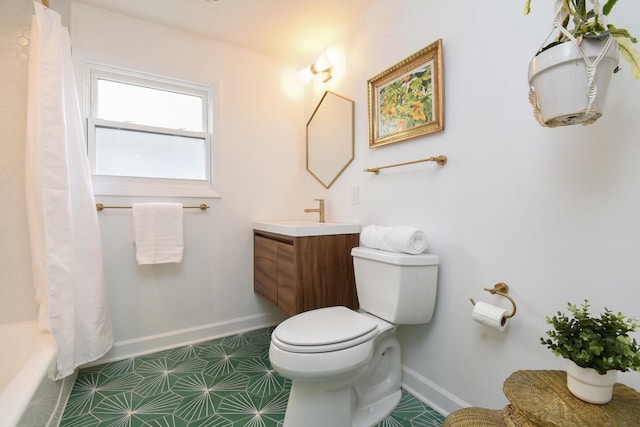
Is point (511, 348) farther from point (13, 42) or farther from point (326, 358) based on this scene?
point (13, 42)

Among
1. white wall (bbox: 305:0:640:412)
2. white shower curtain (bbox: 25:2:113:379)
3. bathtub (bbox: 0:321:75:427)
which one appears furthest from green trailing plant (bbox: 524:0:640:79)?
white shower curtain (bbox: 25:2:113:379)

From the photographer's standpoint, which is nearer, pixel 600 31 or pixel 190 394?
pixel 600 31

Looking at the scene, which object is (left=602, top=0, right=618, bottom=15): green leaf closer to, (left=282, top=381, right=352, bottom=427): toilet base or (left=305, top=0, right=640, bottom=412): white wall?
(left=305, top=0, right=640, bottom=412): white wall

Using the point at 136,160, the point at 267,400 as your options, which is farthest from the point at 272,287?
the point at 136,160

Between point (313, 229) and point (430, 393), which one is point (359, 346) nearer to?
point (430, 393)

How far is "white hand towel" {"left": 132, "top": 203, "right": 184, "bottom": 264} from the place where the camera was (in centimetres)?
187

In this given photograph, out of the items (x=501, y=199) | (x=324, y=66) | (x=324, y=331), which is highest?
(x=324, y=66)

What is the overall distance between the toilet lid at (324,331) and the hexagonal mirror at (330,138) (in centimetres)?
107

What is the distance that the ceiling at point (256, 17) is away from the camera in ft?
5.97

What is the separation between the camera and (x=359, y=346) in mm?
1194

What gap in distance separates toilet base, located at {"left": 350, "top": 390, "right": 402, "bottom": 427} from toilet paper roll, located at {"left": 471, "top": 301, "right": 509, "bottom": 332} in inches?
25.8

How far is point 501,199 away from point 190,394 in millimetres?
1749

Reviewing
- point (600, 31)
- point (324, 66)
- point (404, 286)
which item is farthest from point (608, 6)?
point (324, 66)

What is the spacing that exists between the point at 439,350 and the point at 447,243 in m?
0.52
